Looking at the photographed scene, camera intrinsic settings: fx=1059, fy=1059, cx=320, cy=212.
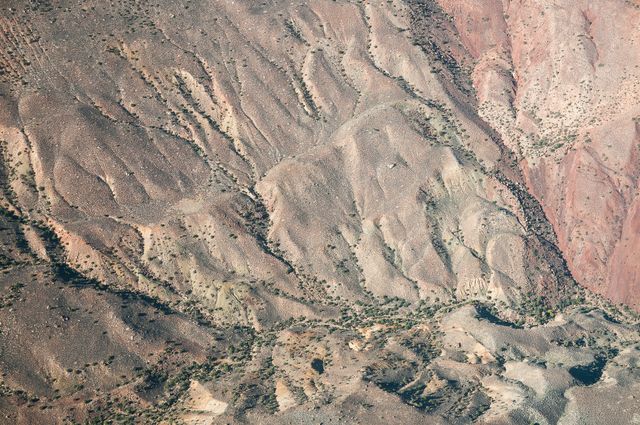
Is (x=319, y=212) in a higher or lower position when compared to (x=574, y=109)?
higher

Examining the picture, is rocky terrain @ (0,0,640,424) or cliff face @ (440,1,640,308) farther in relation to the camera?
cliff face @ (440,1,640,308)

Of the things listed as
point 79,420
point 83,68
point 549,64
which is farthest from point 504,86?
point 79,420

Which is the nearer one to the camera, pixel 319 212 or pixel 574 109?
pixel 319 212

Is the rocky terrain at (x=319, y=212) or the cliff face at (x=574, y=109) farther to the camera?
the cliff face at (x=574, y=109)

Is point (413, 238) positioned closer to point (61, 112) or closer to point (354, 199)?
point (354, 199)
